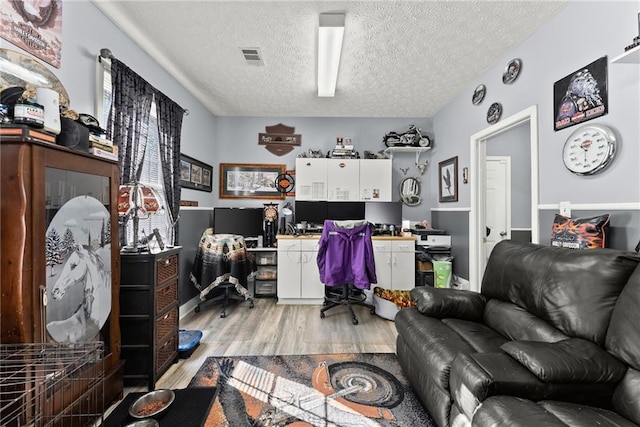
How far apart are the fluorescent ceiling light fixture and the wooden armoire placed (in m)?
1.88

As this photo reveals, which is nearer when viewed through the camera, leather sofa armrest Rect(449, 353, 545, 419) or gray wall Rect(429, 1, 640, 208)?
leather sofa armrest Rect(449, 353, 545, 419)

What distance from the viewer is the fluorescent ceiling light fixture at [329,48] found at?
212 cm

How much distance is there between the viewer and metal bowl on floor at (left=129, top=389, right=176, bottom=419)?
1410mm

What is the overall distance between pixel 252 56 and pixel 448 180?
9.94ft

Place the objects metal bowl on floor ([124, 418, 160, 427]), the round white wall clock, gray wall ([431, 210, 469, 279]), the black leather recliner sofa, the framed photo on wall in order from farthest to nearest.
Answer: the framed photo on wall < gray wall ([431, 210, 469, 279]) < the round white wall clock < metal bowl on floor ([124, 418, 160, 427]) < the black leather recliner sofa

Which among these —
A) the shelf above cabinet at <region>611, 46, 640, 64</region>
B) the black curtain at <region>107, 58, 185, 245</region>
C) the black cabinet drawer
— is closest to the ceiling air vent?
the black curtain at <region>107, 58, 185, 245</region>

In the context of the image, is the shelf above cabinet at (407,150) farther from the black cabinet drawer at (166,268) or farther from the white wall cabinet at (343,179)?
the black cabinet drawer at (166,268)

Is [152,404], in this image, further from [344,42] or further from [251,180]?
[251,180]

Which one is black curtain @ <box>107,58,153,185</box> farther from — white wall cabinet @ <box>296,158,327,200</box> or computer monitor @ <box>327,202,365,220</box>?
computer monitor @ <box>327,202,365,220</box>

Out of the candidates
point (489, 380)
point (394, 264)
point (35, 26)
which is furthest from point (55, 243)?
point (394, 264)

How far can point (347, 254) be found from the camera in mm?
3211

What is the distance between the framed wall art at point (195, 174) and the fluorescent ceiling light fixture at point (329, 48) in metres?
1.91

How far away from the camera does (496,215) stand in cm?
416

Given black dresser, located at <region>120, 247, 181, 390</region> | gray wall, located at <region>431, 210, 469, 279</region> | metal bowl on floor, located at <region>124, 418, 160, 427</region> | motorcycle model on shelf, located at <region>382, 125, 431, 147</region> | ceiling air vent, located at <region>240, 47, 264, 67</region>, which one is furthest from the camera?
motorcycle model on shelf, located at <region>382, 125, 431, 147</region>
